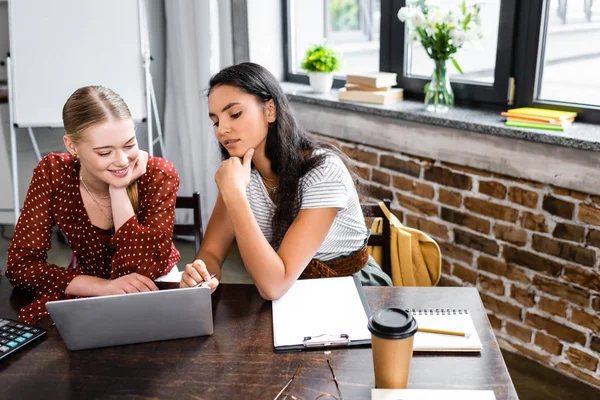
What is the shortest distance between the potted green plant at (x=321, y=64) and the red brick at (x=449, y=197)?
0.86 meters

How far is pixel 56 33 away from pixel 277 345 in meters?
2.22

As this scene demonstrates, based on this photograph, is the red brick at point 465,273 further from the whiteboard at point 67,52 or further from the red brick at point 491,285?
the whiteboard at point 67,52

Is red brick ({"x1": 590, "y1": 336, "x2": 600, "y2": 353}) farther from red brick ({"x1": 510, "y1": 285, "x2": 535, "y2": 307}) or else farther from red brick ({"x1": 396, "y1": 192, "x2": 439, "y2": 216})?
red brick ({"x1": 396, "y1": 192, "x2": 439, "y2": 216})

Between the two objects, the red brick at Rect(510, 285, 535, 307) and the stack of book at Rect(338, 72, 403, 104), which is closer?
the red brick at Rect(510, 285, 535, 307)

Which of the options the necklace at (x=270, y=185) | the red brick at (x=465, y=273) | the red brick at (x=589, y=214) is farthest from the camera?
the red brick at (x=465, y=273)

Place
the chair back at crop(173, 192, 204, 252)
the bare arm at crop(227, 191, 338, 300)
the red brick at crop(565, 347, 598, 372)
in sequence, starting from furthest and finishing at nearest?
the red brick at crop(565, 347, 598, 372) → the chair back at crop(173, 192, 204, 252) → the bare arm at crop(227, 191, 338, 300)

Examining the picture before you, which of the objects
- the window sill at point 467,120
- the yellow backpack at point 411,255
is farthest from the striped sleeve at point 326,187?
the window sill at point 467,120

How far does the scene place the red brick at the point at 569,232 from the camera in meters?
1.96

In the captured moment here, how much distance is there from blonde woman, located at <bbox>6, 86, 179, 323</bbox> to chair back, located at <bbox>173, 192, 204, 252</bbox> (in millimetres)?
163

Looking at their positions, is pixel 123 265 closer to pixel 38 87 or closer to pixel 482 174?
pixel 482 174

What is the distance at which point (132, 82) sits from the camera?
9.22 feet

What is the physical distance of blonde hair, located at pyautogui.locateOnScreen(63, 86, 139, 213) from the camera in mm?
1436

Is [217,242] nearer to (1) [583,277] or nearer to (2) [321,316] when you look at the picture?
(2) [321,316]

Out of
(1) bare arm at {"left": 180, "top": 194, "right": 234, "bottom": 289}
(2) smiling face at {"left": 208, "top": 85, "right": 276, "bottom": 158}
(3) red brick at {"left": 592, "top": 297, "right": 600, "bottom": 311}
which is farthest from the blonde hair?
(3) red brick at {"left": 592, "top": 297, "right": 600, "bottom": 311}
